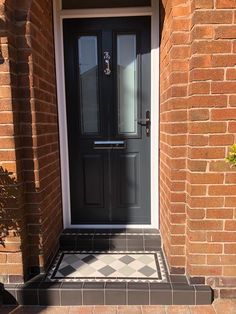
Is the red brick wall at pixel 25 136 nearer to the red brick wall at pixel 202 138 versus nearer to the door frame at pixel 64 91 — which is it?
the door frame at pixel 64 91

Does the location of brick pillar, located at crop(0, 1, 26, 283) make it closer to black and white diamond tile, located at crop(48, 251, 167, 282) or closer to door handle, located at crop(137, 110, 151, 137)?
black and white diamond tile, located at crop(48, 251, 167, 282)

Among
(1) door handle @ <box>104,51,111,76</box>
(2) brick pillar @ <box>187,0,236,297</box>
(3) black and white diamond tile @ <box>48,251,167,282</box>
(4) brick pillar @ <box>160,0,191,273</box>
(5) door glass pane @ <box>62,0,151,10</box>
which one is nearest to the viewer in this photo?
(2) brick pillar @ <box>187,0,236,297</box>

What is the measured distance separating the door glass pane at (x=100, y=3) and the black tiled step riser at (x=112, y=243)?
204 cm

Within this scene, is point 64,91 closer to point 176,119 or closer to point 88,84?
point 88,84

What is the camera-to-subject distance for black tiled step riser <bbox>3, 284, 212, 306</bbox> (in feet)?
6.45

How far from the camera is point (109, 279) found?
2121 millimetres

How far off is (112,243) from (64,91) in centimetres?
144

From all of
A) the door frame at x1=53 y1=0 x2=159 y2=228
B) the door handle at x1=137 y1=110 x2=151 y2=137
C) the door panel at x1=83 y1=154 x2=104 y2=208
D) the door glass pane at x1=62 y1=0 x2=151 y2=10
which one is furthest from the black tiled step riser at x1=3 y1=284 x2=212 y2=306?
the door glass pane at x1=62 y1=0 x2=151 y2=10

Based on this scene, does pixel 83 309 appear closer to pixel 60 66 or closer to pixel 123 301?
pixel 123 301

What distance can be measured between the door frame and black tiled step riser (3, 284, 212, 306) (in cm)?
82

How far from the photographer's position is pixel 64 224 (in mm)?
2766

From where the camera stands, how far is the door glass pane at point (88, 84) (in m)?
2.62

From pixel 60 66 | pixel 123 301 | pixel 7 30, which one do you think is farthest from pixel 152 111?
pixel 123 301

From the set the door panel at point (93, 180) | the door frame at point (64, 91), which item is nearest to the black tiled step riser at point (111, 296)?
the door frame at point (64, 91)
